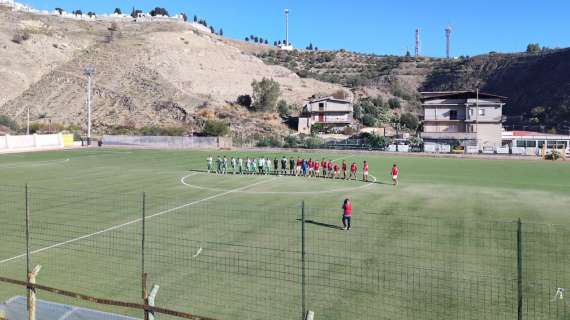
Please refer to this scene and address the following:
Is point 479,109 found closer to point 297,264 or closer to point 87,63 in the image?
point 297,264

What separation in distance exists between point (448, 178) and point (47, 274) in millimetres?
30341

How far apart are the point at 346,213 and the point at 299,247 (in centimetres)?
308

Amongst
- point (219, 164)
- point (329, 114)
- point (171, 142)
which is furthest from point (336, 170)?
point (329, 114)

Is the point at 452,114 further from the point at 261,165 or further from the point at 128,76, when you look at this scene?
the point at 128,76

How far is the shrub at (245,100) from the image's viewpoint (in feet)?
404

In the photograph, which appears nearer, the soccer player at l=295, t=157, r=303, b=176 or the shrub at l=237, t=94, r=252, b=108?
the soccer player at l=295, t=157, r=303, b=176

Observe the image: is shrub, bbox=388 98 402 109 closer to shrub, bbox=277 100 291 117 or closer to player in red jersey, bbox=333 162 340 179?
shrub, bbox=277 100 291 117

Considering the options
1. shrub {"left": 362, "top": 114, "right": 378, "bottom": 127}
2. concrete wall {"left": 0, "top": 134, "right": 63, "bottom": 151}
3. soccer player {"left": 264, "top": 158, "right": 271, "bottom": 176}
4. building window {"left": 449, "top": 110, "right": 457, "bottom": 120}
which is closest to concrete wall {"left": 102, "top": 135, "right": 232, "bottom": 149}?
concrete wall {"left": 0, "top": 134, "right": 63, "bottom": 151}

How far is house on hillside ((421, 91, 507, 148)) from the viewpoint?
258ft

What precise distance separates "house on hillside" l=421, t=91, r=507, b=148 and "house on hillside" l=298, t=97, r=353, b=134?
27762mm

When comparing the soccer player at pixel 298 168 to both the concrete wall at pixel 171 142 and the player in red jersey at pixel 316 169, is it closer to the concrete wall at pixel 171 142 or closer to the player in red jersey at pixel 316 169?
the player in red jersey at pixel 316 169

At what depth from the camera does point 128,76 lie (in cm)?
12638

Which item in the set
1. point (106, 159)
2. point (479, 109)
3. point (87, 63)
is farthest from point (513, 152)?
point (87, 63)

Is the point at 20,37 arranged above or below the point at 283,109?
above
